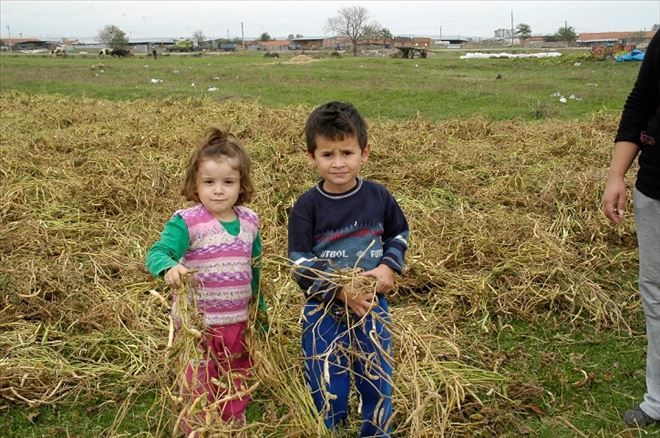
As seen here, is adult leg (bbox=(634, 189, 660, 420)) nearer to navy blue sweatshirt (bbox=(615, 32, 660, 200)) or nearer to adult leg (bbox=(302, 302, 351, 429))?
navy blue sweatshirt (bbox=(615, 32, 660, 200))

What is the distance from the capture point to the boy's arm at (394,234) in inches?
97.7

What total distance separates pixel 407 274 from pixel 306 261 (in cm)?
234

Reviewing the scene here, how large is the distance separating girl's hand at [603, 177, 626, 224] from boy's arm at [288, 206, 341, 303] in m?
1.37

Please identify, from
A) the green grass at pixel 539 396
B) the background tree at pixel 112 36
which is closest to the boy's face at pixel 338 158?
the green grass at pixel 539 396

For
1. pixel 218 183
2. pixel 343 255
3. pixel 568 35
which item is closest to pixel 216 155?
pixel 218 183

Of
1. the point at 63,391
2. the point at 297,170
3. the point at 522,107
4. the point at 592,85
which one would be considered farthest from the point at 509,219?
the point at 592,85

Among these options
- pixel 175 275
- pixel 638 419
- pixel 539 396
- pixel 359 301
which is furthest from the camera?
pixel 539 396

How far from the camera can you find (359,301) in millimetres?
2338

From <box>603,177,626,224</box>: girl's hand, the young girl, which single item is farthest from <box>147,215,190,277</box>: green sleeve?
<box>603,177,626,224</box>: girl's hand

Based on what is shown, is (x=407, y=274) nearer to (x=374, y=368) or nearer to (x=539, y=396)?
(x=539, y=396)

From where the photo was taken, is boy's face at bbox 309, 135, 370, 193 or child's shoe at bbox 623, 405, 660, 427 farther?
child's shoe at bbox 623, 405, 660, 427

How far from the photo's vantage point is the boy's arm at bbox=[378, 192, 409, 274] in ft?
8.14

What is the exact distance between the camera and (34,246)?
5074 mm

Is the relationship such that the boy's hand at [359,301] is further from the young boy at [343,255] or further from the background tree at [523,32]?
the background tree at [523,32]
